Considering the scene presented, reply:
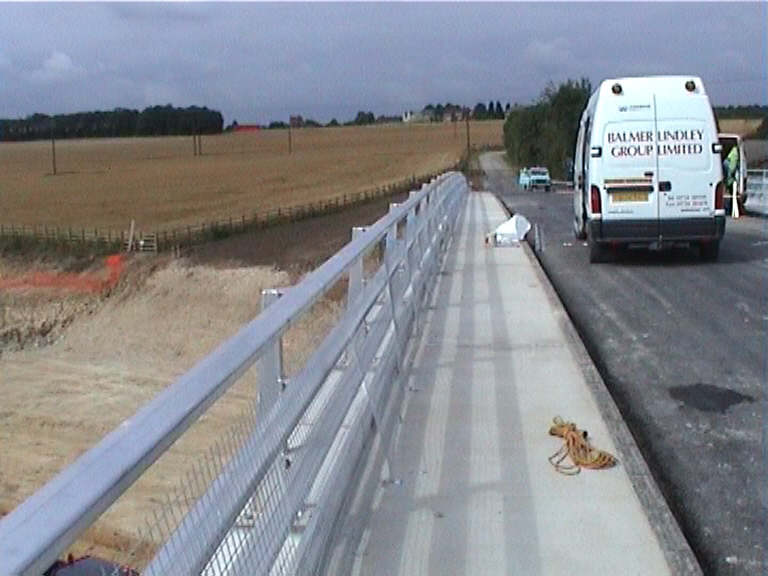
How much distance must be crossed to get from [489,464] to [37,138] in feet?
603

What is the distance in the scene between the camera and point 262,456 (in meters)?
3.00

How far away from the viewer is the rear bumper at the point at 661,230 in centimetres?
1450

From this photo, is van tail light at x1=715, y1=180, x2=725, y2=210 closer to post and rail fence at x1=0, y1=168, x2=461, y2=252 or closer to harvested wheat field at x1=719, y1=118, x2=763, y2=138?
post and rail fence at x1=0, y1=168, x2=461, y2=252

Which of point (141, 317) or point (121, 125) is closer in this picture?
point (141, 317)

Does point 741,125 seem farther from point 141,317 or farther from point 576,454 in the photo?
point 576,454

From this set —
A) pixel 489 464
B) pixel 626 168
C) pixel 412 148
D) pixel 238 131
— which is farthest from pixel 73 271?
pixel 238 131

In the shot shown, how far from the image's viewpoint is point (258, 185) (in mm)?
89062

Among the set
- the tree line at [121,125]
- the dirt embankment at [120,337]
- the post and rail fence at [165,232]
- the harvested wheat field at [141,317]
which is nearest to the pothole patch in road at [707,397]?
the harvested wheat field at [141,317]

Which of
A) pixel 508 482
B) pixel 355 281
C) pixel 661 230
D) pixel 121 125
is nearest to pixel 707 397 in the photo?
pixel 508 482

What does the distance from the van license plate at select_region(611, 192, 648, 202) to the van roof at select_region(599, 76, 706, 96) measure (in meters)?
1.52

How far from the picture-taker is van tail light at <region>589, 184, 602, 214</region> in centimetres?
1471

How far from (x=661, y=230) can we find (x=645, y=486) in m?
10.1

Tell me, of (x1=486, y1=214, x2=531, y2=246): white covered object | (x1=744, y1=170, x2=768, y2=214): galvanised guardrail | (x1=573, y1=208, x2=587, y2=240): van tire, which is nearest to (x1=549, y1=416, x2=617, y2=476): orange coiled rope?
(x1=573, y1=208, x2=587, y2=240): van tire

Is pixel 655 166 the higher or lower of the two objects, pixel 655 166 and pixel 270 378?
the higher
